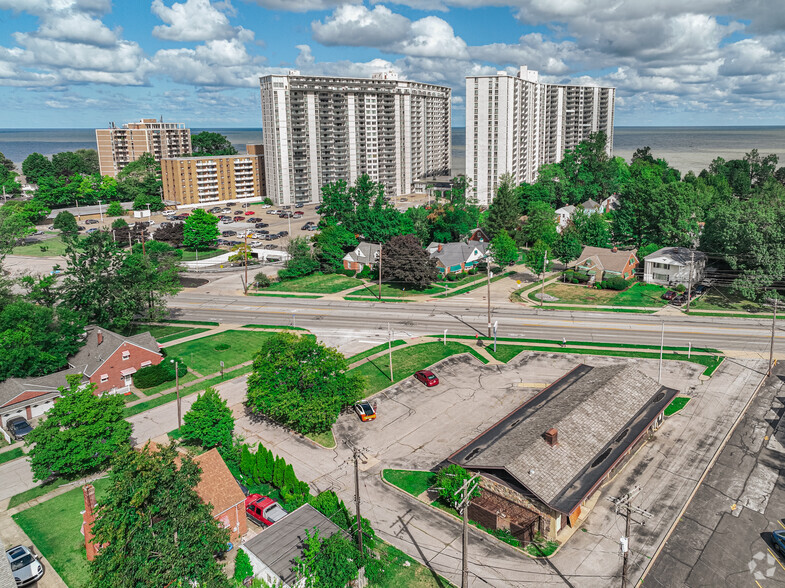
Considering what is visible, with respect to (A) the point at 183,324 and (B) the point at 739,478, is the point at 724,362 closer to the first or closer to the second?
Result: (B) the point at 739,478

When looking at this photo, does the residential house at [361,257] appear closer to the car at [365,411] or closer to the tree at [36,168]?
the car at [365,411]

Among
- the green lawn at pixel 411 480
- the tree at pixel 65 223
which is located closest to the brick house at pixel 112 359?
the green lawn at pixel 411 480

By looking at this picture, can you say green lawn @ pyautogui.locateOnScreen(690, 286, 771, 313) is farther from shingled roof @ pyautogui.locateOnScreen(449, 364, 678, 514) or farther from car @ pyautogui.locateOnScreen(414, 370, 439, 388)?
car @ pyautogui.locateOnScreen(414, 370, 439, 388)

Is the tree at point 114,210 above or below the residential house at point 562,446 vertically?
above

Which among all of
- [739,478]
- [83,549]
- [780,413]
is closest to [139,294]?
[83,549]

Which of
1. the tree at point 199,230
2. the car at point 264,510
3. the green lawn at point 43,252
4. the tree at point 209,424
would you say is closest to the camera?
the car at point 264,510

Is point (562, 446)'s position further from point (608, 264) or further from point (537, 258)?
point (608, 264)

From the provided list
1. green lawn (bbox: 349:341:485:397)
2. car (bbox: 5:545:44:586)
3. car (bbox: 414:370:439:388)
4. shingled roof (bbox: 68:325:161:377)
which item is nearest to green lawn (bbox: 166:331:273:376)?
shingled roof (bbox: 68:325:161:377)
